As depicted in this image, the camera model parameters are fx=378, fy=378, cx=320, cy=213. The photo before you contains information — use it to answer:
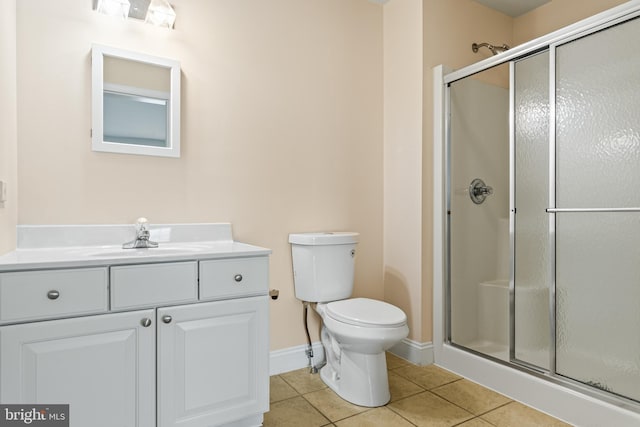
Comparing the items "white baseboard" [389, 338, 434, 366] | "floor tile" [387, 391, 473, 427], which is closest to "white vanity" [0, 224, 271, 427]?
"floor tile" [387, 391, 473, 427]

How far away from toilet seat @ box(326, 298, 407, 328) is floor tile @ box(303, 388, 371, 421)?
1.38 ft

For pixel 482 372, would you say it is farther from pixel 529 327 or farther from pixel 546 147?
pixel 546 147

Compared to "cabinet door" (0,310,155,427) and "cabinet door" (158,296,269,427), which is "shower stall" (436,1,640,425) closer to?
"cabinet door" (158,296,269,427)

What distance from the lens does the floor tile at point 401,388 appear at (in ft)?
6.48

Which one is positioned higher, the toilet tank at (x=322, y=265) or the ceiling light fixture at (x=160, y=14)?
the ceiling light fixture at (x=160, y=14)

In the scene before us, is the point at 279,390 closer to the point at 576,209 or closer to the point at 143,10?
the point at 576,209

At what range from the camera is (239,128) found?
2.09m

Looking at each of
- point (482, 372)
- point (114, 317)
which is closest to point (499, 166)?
point (482, 372)

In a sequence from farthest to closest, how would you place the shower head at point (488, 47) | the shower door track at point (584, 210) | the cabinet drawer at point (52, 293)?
the shower head at point (488, 47), the shower door track at point (584, 210), the cabinet drawer at point (52, 293)

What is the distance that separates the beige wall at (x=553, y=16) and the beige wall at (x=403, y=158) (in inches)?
40.7

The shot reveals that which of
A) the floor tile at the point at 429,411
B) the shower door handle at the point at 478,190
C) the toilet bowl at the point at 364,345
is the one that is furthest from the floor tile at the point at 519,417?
the shower door handle at the point at 478,190

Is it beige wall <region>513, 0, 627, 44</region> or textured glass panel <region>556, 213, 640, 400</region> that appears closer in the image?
textured glass panel <region>556, 213, 640, 400</region>

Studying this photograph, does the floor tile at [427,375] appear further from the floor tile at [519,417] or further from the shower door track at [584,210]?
the shower door track at [584,210]

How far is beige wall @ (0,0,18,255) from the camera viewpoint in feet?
4.64
